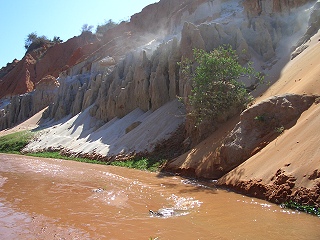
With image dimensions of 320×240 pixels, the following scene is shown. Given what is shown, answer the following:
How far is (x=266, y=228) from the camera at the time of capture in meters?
7.32

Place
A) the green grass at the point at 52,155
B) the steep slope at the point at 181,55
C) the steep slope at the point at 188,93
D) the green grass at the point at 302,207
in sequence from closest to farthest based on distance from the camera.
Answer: the green grass at the point at 302,207 < the steep slope at the point at 188,93 < the green grass at the point at 52,155 < the steep slope at the point at 181,55

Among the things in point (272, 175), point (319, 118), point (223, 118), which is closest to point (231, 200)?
point (272, 175)

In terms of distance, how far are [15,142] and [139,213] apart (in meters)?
32.7

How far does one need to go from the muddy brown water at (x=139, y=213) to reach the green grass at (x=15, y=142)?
79.6 feet

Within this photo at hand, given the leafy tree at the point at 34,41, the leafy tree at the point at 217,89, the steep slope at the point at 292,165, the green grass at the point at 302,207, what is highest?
the leafy tree at the point at 34,41

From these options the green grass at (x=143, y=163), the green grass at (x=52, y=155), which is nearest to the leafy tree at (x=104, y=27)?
the green grass at (x=52, y=155)

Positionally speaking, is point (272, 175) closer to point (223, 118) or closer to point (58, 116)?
point (223, 118)

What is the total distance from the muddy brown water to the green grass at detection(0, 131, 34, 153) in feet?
79.6

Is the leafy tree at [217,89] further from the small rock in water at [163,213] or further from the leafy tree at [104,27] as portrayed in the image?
the leafy tree at [104,27]

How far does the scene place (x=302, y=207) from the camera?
8570mm


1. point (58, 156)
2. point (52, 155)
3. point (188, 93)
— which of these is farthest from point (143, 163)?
point (52, 155)

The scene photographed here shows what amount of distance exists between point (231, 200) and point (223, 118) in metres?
7.42

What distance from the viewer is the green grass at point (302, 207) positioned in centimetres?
823

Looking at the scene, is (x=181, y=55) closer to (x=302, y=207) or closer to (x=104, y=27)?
(x=302, y=207)
